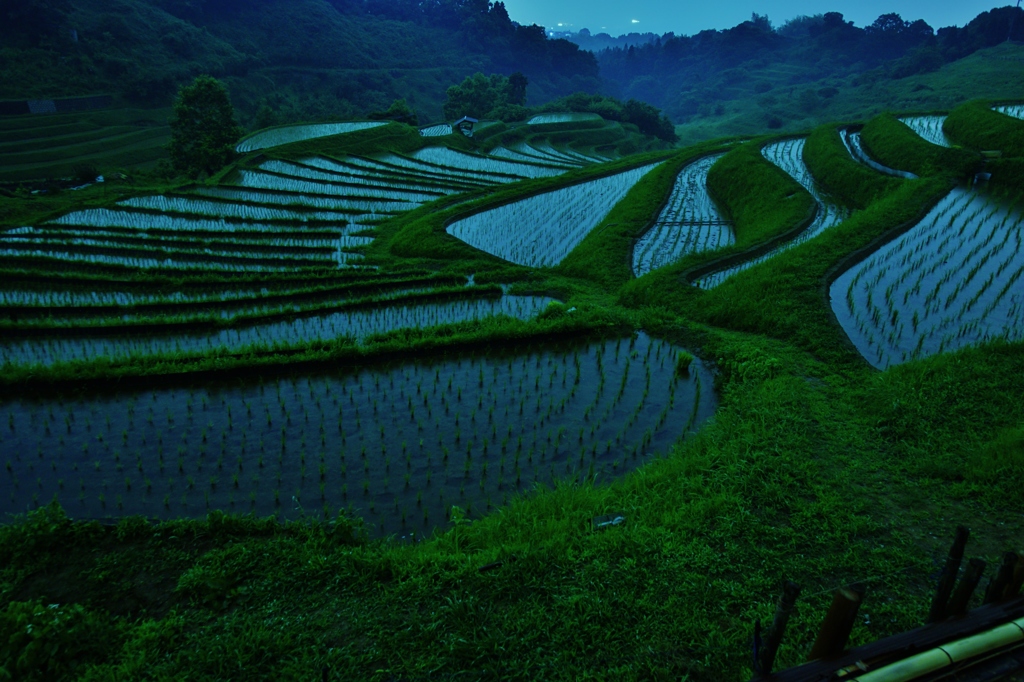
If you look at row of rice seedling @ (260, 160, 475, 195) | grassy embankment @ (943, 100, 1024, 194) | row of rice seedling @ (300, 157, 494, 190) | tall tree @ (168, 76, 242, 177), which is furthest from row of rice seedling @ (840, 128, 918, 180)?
tall tree @ (168, 76, 242, 177)

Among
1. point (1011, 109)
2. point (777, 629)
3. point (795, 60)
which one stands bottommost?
point (777, 629)

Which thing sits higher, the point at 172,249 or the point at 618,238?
the point at 618,238

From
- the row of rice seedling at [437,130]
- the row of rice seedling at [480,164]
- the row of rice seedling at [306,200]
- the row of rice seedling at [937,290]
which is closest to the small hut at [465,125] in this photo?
the row of rice seedling at [437,130]

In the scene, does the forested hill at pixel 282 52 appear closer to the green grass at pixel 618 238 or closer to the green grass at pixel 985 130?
the green grass at pixel 618 238

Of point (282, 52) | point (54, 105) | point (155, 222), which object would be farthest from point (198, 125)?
point (282, 52)

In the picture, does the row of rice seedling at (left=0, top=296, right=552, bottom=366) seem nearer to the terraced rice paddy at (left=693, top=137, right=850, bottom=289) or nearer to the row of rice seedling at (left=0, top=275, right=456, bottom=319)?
the row of rice seedling at (left=0, top=275, right=456, bottom=319)

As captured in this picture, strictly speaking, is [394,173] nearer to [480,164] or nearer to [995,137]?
[480,164]

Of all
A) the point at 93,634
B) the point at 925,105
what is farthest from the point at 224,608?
the point at 925,105
